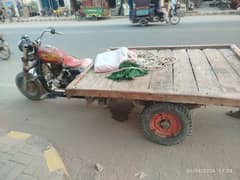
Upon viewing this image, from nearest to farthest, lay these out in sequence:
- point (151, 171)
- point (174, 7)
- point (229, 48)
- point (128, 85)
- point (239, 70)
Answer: point (151, 171), point (128, 85), point (239, 70), point (229, 48), point (174, 7)

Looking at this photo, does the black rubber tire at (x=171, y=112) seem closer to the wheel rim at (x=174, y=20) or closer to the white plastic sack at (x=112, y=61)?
the white plastic sack at (x=112, y=61)

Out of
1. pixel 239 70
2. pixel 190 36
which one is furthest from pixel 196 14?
pixel 239 70

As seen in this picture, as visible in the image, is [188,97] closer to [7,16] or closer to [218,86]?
[218,86]

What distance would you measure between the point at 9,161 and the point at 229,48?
3.42 m

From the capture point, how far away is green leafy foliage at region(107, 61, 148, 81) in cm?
248

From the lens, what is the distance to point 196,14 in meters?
14.3

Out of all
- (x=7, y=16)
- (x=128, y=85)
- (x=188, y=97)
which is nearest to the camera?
(x=188, y=97)

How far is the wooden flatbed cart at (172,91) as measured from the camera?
2.01 metres

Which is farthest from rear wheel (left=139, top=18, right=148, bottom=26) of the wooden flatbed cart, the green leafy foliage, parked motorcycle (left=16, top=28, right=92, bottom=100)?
the green leafy foliage

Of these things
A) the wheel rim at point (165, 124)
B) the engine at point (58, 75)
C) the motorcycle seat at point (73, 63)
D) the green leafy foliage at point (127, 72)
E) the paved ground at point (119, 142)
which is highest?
the green leafy foliage at point (127, 72)

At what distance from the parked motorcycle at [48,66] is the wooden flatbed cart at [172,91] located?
0.49 meters

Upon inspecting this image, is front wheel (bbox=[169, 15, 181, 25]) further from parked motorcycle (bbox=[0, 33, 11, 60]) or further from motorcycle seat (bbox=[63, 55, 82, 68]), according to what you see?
motorcycle seat (bbox=[63, 55, 82, 68])

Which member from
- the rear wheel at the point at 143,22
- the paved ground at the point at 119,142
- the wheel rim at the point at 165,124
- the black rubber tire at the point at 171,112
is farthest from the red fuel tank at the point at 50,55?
the rear wheel at the point at 143,22

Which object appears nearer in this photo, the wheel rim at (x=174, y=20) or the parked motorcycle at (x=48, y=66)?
the parked motorcycle at (x=48, y=66)
